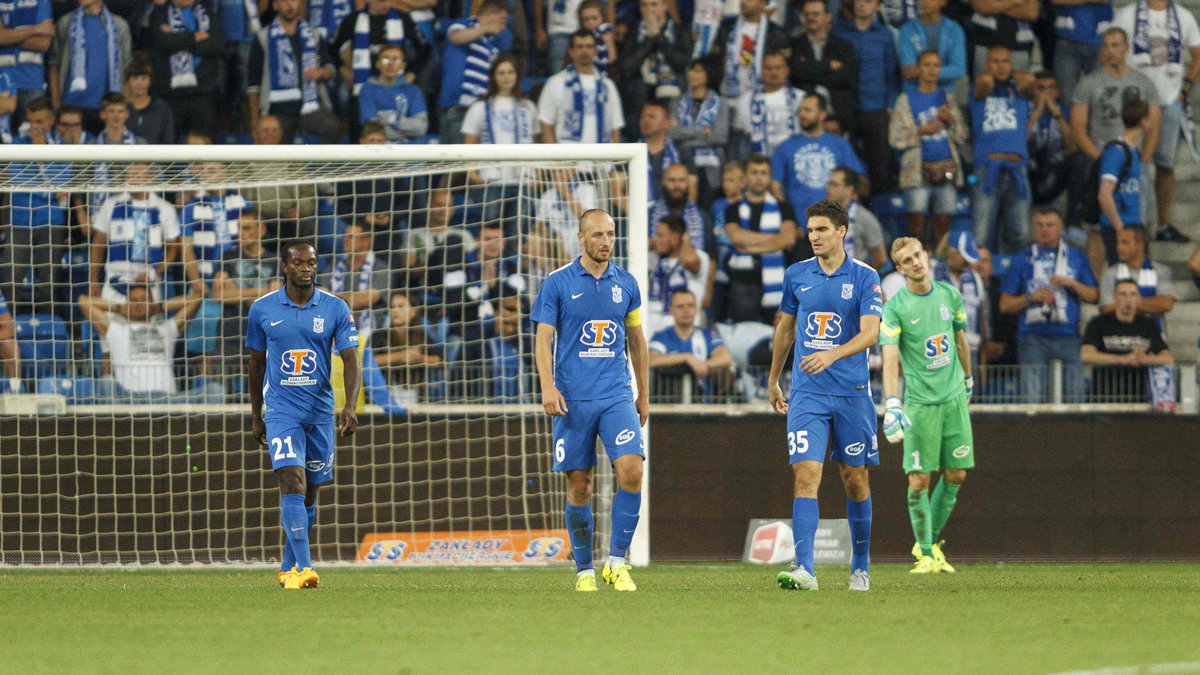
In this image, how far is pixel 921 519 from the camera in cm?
1122

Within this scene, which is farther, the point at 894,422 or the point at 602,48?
the point at 602,48

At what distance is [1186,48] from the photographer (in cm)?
1625

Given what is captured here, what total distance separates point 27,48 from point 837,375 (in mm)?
10315

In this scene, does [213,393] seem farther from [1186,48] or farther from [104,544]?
[1186,48]

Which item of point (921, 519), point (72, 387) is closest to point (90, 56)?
point (72, 387)

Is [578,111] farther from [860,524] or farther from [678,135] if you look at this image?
[860,524]

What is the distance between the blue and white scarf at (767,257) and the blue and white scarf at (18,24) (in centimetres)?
704

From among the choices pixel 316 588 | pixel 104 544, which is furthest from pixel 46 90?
pixel 316 588

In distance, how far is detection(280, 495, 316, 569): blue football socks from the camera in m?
9.22

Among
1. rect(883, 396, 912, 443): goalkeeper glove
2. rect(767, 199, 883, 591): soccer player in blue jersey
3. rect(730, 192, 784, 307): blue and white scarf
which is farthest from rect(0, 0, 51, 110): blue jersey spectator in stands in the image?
rect(883, 396, 912, 443): goalkeeper glove

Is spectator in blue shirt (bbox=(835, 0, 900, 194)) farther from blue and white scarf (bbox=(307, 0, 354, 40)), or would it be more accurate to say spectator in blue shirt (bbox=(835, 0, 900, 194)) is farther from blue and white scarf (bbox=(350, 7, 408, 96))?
blue and white scarf (bbox=(307, 0, 354, 40))

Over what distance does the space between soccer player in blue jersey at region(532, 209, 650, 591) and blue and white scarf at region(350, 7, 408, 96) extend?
25.3ft

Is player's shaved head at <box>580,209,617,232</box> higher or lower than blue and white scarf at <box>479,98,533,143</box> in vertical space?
lower

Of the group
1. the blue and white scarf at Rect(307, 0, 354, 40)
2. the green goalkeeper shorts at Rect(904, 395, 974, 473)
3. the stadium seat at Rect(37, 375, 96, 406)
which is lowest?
the green goalkeeper shorts at Rect(904, 395, 974, 473)
